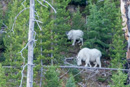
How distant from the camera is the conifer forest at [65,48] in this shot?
2029 cm

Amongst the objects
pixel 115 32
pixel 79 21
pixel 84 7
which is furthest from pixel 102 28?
pixel 84 7

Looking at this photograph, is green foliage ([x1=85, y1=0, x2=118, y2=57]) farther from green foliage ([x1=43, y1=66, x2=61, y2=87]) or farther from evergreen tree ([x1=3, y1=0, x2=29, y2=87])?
green foliage ([x1=43, y1=66, x2=61, y2=87])

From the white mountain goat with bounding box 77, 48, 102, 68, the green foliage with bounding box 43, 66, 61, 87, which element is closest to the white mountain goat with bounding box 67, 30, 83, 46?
the white mountain goat with bounding box 77, 48, 102, 68

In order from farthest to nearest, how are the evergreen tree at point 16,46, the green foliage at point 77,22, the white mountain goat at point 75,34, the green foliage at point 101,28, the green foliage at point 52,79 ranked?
1. the green foliage at point 77,22
2. the white mountain goat at point 75,34
3. the green foliage at point 101,28
4. the evergreen tree at point 16,46
5. the green foliage at point 52,79

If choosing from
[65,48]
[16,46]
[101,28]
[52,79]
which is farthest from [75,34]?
[52,79]

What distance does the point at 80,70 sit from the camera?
2447cm

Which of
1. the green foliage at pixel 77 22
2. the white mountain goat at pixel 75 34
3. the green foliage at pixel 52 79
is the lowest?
the green foliage at pixel 52 79

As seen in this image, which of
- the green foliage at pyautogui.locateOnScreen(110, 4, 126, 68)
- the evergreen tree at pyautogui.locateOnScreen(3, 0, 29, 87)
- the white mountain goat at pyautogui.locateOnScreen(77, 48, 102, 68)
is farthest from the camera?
the white mountain goat at pyautogui.locateOnScreen(77, 48, 102, 68)

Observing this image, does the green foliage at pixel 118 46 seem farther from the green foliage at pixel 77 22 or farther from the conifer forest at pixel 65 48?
the green foliage at pixel 77 22

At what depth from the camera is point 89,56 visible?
2433 cm

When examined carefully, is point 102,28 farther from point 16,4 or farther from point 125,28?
point 16,4

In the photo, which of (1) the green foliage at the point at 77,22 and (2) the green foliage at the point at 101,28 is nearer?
(2) the green foliage at the point at 101,28

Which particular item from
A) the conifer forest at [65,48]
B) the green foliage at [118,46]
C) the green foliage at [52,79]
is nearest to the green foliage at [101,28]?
the conifer forest at [65,48]

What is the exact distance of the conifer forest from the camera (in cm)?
2029
